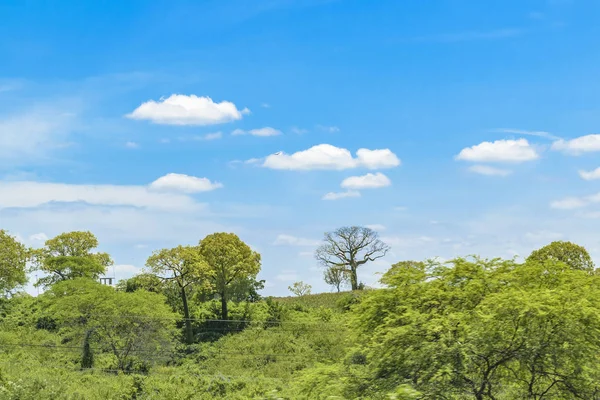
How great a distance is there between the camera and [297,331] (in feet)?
160

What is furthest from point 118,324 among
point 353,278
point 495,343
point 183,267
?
point 353,278

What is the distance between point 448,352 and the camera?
1555 centimetres

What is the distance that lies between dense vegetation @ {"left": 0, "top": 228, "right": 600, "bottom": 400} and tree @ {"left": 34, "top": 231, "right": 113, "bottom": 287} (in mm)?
135

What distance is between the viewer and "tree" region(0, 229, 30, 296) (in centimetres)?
5191

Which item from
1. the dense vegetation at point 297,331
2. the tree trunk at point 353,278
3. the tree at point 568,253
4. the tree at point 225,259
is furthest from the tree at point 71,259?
the tree at point 568,253

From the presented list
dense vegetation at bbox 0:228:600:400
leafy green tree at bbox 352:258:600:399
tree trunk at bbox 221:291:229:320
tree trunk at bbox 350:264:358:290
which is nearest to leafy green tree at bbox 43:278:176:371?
dense vegetation at bbox 0:228:600:400

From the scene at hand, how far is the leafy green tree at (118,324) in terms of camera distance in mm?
40844

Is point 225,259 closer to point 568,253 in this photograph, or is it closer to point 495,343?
point 568,253

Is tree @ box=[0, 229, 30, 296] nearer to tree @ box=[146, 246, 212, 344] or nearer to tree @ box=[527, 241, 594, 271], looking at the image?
tree @ box=[146, 246, 212, 344]

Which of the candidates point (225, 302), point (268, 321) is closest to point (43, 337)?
point (225, 302)

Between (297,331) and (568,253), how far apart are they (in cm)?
2275

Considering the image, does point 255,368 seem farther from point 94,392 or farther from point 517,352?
point 517,352

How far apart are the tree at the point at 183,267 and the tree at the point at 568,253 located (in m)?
26.7

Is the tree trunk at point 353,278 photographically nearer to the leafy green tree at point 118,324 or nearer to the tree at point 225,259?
the tree at point 225,259
